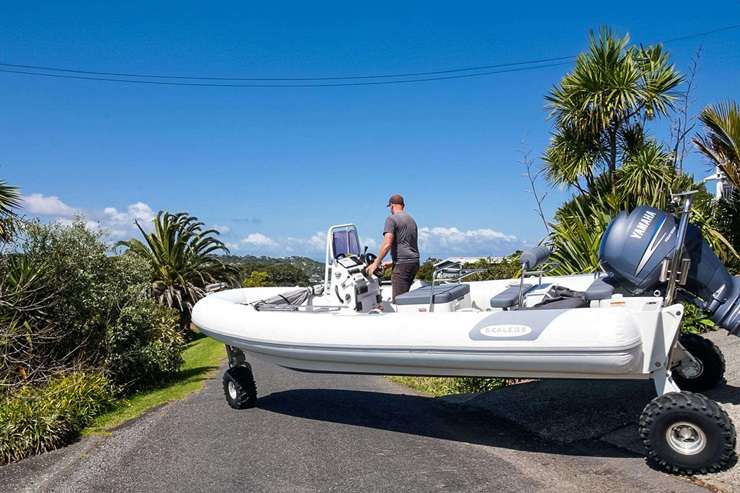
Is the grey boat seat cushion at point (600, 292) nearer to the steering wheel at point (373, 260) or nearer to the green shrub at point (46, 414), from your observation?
the steering wheel at point (373, 260)

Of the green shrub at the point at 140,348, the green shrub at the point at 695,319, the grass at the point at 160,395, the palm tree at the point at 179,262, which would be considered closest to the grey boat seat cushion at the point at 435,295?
the green shrub at the point at 695,319

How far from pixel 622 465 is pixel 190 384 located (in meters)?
7.29

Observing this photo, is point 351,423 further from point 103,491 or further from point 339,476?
point 103,491

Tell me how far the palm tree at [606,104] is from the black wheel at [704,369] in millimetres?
5257

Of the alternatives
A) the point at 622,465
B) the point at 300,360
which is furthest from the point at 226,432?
the point at 622,465

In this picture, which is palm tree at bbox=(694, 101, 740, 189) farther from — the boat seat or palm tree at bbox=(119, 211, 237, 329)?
palm tree at bbox=(119, 211, 237, 329)

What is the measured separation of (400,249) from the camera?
6348 mm

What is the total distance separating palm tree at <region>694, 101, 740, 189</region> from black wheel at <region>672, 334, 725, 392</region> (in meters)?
4.18

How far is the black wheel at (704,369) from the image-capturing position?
5309 millimetres

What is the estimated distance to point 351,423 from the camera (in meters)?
5.98

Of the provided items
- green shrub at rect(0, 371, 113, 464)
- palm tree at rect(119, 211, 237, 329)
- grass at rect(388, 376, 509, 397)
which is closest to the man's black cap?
grass at rect(388, 376, 509, 397)

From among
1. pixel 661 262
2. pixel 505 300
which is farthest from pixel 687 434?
Answer: pixel 505 300

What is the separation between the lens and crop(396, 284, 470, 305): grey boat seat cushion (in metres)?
5.42

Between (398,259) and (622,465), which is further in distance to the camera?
(398,259)
